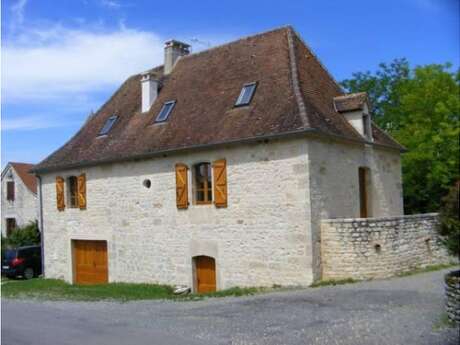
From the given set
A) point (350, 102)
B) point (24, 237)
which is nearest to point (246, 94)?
point (350, 102)

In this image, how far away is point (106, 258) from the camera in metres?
19.6

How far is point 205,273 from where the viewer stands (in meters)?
16.3

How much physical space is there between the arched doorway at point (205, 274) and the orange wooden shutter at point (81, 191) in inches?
222

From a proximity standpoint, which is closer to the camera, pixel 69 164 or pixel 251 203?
pixel 251 203

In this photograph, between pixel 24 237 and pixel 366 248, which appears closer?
pixel 366 248

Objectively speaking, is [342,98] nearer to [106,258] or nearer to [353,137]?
[353,137]

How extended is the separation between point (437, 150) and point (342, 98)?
11.1 metres

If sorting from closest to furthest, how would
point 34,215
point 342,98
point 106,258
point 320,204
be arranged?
1. point 320,204
2. point 342,98
3. point 106,258
4. point 34,215

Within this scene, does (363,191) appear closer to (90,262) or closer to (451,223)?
(451,223)

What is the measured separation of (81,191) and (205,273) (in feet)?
20.7

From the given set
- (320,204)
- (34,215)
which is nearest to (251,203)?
(320,204)

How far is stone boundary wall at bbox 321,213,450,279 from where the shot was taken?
1355 centimetres

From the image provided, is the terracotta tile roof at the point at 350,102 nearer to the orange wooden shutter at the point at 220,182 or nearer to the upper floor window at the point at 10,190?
the orange wooden shutter at the point at 220,182

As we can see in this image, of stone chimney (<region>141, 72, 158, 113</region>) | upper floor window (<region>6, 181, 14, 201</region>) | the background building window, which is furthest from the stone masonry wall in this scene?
upper floor window (<region>6, 181, 14, 201</region>)
